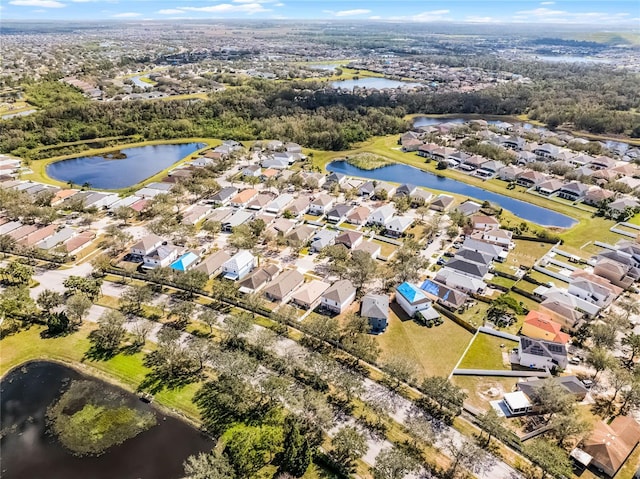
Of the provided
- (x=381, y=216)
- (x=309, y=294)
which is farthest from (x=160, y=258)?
(x=381, y=216)

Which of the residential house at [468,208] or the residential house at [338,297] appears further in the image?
the residential house at [468,208]

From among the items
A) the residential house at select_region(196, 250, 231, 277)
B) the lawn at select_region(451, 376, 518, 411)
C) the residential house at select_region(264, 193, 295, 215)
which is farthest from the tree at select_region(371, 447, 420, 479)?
the residential house at select_region(264, 193, 295, 215)

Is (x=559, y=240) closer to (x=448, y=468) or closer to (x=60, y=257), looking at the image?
(x=448, y=468)

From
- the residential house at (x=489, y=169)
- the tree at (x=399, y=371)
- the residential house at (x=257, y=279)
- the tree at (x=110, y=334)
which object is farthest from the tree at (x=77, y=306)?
the residential house at (x=489, y=169)

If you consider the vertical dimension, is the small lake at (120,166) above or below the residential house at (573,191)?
below

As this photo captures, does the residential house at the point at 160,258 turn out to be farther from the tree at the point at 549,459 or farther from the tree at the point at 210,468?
the tree at the point at 549,459

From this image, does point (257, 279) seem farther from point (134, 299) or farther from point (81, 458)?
point (81, 458)

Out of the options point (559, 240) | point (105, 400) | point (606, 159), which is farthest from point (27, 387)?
point (606, 159)
